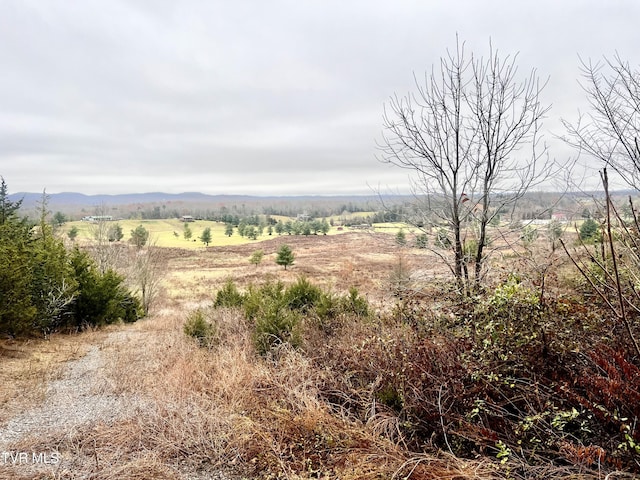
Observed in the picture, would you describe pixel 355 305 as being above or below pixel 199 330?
above

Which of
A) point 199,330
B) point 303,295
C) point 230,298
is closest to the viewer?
→ point 199,330

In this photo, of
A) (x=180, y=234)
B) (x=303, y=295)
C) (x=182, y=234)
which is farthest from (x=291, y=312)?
(x=180, y=234)

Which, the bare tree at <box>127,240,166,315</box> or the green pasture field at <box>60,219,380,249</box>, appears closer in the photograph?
the bare tree at <box>127,240,166,315</box>

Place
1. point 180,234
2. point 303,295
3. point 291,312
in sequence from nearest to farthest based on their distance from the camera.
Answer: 1. point 291,312
2. point 303,295
3. point 180,234

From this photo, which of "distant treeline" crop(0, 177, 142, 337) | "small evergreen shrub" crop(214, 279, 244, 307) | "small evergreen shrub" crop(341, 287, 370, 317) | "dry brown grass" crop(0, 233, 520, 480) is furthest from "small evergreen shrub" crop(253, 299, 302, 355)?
"distant treeline" crop(0, 177, 142, 337)

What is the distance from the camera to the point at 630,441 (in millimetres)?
2137

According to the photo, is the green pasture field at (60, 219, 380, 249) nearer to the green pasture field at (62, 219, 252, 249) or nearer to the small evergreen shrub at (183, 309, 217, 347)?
the green pasture field at (62, 219, 252, 249)

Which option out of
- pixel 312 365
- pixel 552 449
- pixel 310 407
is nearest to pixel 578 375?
pixel 552 449

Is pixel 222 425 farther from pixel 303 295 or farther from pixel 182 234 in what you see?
pixel 182 234

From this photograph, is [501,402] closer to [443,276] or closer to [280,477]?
[280,477]

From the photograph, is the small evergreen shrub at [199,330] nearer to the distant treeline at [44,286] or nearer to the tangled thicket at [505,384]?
the distant treeline at [44,286]

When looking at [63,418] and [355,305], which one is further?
[355,305]

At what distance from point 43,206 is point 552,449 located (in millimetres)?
15581

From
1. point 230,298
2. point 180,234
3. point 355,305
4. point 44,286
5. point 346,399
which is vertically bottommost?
point 180,234
